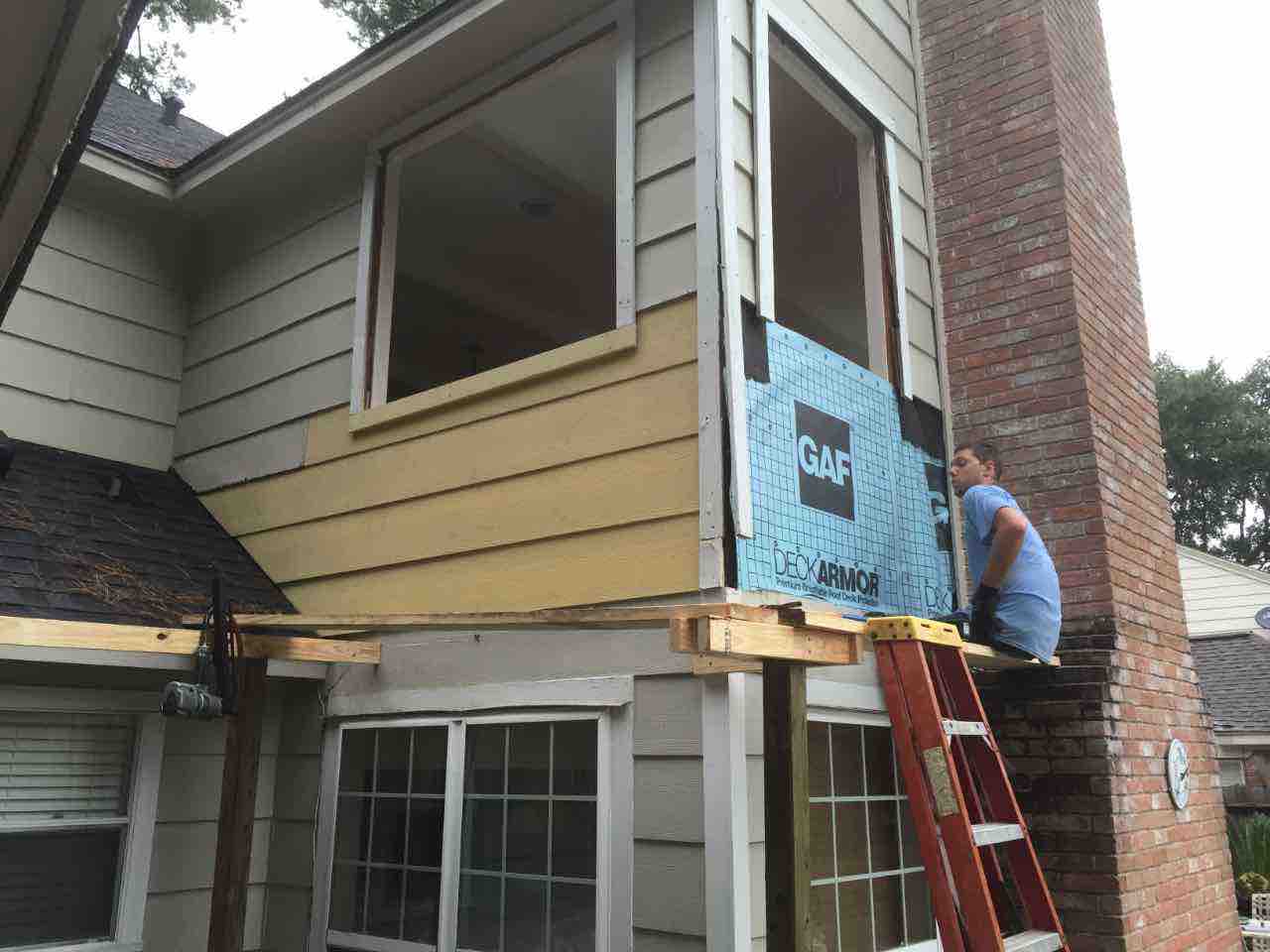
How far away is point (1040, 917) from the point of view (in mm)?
3271

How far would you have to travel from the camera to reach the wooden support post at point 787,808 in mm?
2781

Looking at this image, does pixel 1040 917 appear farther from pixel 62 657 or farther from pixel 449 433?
pixel 62 657

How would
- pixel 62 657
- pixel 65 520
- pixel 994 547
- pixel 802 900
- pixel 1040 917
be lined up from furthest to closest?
pixel 65 520, pixel 994 547, pixel 62 657, pixel 1040 917, pixel 802 900

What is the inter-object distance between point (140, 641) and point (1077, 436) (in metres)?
4.07

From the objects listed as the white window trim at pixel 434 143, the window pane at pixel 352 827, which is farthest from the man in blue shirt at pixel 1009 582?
the window pane at pixel 352 827

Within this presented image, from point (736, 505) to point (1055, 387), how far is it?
7.60 feet

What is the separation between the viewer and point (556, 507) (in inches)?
153

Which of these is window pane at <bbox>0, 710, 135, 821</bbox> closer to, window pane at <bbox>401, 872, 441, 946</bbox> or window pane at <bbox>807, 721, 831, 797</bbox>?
window pane at <bbox>401, 872, 441, 946</bbox>

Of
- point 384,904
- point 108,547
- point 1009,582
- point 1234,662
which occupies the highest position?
point 1234,662

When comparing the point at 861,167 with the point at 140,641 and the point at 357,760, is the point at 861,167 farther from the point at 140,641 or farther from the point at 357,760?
the point at 140,641

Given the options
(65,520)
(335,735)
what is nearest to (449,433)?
(335,735)

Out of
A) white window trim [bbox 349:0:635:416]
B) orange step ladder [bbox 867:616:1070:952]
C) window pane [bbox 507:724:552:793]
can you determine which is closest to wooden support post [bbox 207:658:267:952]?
window pane [bbox 507:724:552:793]

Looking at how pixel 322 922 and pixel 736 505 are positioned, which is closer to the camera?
pixel 736 505

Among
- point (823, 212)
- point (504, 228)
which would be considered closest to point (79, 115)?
point (504, 228)
